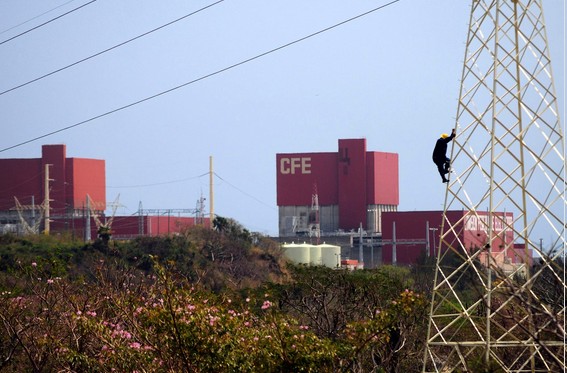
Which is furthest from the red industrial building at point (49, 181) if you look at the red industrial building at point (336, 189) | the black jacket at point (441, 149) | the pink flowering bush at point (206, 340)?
the black jacket at point (441, 149)

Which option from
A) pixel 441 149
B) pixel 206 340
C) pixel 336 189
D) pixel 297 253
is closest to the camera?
pixel 206 340

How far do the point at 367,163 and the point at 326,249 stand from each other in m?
14.4

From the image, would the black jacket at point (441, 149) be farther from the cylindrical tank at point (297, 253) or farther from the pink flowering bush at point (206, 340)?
the cylindrical tank at point (297, 253)

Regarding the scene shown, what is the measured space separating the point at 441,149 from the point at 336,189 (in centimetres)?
8702

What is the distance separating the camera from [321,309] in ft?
103

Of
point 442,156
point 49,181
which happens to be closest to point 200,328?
point 442,156

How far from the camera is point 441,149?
17.3m

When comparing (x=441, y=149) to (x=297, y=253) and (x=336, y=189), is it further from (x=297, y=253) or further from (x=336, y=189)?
(x=336, y=189)

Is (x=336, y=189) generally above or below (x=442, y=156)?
above

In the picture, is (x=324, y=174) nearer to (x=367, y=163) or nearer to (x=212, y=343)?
(x=367, y=163)

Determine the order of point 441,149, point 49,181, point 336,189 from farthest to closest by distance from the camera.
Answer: point 336,189, point 49,181, point 441,149

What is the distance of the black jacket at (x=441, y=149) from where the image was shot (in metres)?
17.2

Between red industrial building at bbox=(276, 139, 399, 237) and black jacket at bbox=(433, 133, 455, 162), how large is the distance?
3251 inches

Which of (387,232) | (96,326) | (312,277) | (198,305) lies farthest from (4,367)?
(387,232)
